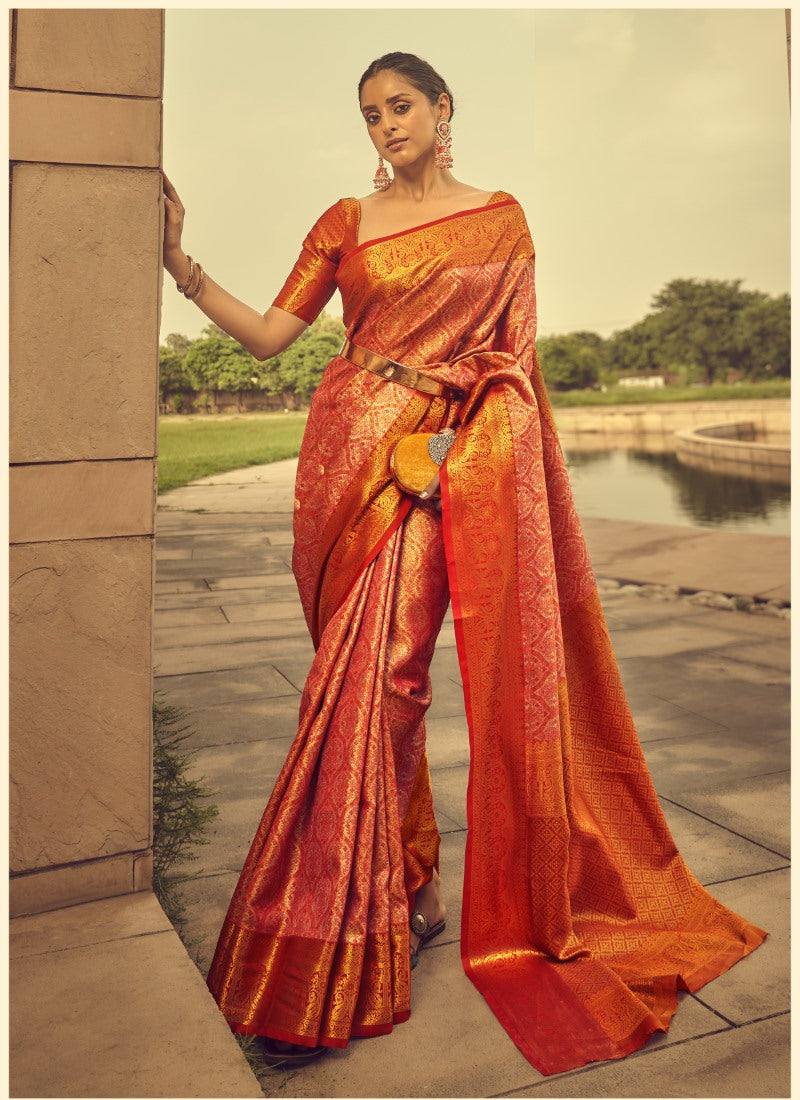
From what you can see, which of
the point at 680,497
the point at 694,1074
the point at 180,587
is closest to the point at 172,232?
the point at 694,1074

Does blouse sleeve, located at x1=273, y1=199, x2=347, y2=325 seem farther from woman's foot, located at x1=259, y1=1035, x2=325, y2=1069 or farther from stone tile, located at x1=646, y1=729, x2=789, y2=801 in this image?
stone tile, located at x1=646, y1=729, x2=789, y2=801

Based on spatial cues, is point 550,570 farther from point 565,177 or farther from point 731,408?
point 565,177

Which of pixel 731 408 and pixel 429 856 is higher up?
pixel 731 408

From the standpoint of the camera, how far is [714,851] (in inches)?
104

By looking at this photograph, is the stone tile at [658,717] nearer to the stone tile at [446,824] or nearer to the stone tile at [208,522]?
the stone tile at [446,824]

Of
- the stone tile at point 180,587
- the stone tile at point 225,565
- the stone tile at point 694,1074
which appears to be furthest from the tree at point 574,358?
the stone tile at point 694,1074

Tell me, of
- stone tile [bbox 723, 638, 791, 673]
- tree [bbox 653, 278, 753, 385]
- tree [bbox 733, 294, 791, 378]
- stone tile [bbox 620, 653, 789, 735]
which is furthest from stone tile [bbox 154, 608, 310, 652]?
tree [bbox 733, 294, 791, 378]

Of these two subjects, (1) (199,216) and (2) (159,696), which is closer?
(2) (159,696)

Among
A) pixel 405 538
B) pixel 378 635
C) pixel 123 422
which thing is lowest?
pixel 378 635

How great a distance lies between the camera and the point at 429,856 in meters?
2.21

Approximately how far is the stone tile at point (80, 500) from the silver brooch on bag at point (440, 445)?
0.55m

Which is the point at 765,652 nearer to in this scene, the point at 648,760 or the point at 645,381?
the point at 648,760

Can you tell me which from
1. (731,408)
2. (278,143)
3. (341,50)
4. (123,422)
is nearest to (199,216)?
(278,143)

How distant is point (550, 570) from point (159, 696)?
238 centimetres
